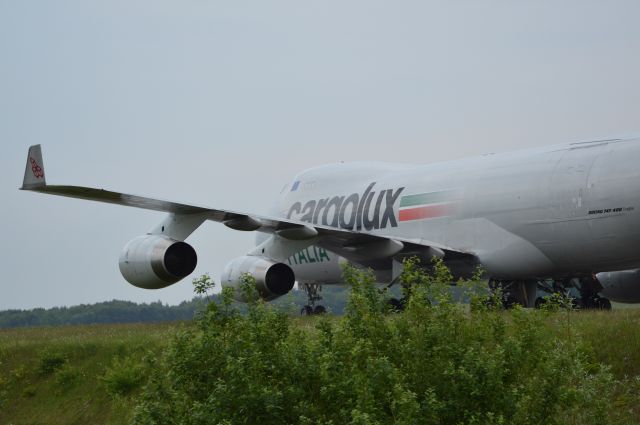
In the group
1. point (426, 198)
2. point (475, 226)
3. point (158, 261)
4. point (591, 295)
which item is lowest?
point (591, 295)

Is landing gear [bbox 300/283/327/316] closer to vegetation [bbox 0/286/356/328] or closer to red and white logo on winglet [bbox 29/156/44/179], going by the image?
red and white logo on winglet [bbox 29/156/44/179]

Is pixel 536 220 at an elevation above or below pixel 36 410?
above

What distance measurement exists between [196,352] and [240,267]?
1196cm

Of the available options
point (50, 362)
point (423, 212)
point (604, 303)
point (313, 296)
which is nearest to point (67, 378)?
point (50, 362)

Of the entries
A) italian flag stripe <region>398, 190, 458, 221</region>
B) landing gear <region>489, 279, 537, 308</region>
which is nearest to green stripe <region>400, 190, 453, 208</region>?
italian flag stripe <region>398, 190, 458, 221</region>

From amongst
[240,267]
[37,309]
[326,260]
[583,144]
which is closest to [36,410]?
[240,267]

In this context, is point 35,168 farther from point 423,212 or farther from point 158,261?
point 423,212

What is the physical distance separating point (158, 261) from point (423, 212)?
6.65 m

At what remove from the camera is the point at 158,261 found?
2447 centimetres

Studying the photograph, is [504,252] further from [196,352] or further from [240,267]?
[196,352]

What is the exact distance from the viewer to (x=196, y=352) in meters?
13.7

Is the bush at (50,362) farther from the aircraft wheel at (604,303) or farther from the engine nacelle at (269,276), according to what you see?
the aircraft wheel at (604,303)

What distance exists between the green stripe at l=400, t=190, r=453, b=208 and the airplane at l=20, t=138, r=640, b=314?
0.03m

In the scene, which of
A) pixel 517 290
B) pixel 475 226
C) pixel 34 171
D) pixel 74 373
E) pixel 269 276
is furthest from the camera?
pixel 517 290
